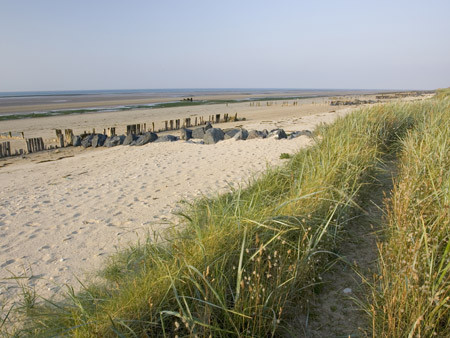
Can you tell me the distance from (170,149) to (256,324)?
29.0ft

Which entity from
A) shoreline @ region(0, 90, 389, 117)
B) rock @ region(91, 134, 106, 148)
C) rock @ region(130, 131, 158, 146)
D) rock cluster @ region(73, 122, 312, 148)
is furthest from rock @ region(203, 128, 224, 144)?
shoreline @ region(0, 90, 389, 117)

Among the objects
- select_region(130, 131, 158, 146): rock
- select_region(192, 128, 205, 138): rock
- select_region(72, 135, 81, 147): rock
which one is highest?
select_region(192, 128, 205, 138): rock

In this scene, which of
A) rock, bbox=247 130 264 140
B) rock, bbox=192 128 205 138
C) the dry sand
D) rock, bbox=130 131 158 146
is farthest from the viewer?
rock, bbox=192 128 205 138

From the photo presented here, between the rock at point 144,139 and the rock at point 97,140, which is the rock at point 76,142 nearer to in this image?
the rock at point 97,140

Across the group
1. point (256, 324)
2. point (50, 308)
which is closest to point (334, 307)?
point (256, 324)

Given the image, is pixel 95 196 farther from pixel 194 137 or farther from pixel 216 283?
pixel 194 137

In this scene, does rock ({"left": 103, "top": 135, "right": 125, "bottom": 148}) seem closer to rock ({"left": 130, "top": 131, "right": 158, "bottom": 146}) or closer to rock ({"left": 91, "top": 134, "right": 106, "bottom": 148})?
rock ({"left": 91, "top": 134, "right": 106, "bottom": 148})

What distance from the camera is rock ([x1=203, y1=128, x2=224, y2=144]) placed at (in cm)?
1153

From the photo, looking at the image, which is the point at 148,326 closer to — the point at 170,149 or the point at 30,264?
the point at 30,264

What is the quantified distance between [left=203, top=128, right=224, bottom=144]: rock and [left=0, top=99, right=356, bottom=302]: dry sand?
0.41 meters

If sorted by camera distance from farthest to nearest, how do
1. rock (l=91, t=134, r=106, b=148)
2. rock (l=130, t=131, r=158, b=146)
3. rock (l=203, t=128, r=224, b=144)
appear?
rock (l=91, t=134, r=106, b=148) < rock (l=130, t=131, r=158, b=146) < rock (l=203, t=128, r=224, b=144)

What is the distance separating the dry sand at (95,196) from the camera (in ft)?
13.1

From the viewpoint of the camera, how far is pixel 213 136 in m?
11.6

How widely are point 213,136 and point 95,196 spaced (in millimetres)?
6015
